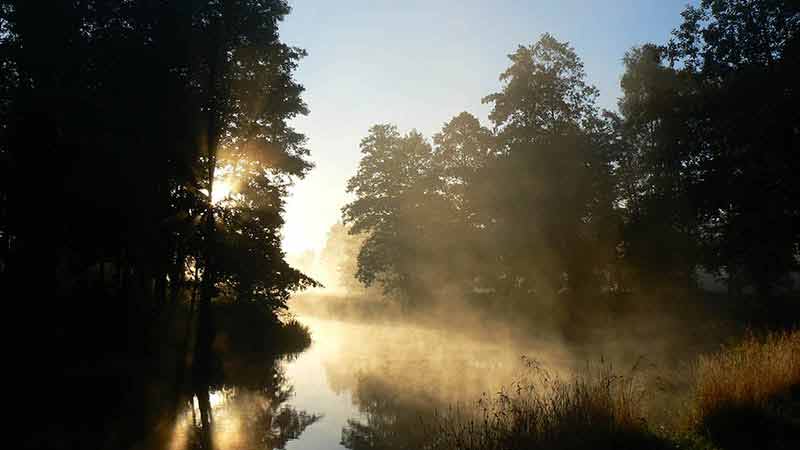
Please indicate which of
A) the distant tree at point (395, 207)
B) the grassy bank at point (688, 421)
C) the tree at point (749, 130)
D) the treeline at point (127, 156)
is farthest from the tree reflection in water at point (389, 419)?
the distant tree at point (395, 207)

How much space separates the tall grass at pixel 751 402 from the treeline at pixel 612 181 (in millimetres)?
17859

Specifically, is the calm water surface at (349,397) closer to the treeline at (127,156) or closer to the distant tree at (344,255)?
the treeline at (127,156)

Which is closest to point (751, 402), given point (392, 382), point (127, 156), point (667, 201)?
point (392, 382)

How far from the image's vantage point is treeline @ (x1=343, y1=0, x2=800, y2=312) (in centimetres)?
2544

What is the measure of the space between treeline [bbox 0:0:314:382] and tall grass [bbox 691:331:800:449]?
15.7 metres

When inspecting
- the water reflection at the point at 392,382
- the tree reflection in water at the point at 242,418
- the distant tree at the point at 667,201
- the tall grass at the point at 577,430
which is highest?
the distant tree at the point at 667,201

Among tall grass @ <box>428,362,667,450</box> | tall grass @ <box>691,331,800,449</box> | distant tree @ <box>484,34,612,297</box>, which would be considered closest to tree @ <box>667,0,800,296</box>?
distant tree @ <box>484,34,612,297</box>

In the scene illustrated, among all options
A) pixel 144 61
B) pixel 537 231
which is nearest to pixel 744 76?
pixel 537 231

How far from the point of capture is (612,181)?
3597 cm

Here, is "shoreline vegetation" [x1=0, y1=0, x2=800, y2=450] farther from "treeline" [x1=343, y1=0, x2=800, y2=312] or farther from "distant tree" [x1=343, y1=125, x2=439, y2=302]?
"distant tree" [x1=343, y1=125, x2=439, y2=302]

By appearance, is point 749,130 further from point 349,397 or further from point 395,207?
point 395,207

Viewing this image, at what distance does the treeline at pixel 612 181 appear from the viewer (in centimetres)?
2544

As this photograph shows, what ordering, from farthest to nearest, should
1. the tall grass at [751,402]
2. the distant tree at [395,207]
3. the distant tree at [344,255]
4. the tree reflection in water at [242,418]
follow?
the distant tree at [344,255] → the distant tree at [395,207] → the tree reflection in water at [242,418] → the tall grass at [751,402]

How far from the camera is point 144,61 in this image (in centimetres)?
1970
